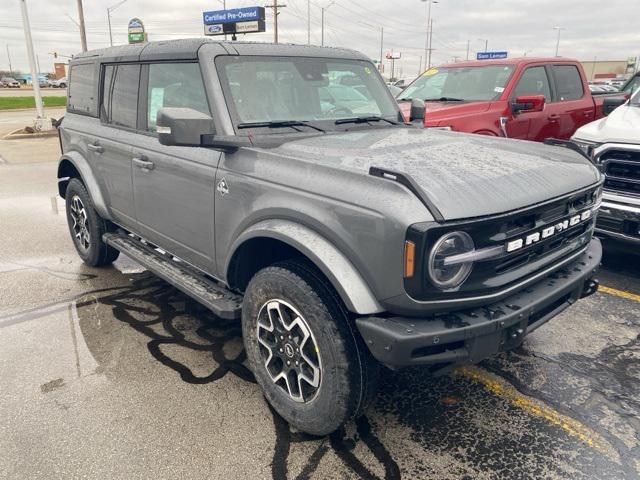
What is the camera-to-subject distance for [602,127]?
4.95m

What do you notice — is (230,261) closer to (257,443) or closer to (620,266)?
(257,443)

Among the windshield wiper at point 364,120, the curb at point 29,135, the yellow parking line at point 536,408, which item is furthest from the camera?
the curb at point 29,135

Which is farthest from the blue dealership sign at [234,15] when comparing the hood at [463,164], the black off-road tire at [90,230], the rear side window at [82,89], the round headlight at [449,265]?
the round headlight at [449,265]

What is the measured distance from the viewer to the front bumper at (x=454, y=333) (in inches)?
84.0

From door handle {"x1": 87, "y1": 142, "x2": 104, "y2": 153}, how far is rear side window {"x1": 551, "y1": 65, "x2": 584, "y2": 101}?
6.33 metres

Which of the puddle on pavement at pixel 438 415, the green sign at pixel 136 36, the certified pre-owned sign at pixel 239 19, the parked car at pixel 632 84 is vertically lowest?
the puddle on pavement at pixel 438 415

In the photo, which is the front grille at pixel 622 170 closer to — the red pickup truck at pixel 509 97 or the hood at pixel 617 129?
the hood at pixel 617 129

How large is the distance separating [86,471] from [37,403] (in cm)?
77

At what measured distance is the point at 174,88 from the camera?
3.51 m

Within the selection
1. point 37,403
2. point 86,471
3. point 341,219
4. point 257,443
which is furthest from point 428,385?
point 37,403

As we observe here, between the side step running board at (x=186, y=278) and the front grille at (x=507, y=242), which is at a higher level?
the front grille at (x=507, y=242)

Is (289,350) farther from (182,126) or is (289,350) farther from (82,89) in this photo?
(82,89)

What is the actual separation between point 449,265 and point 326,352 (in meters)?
0.70

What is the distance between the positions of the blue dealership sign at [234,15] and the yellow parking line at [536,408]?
94.1 ft
